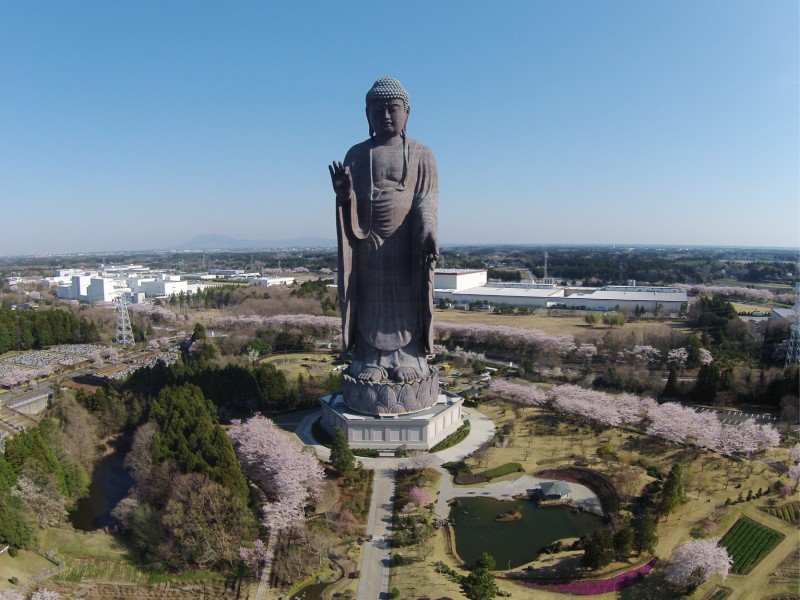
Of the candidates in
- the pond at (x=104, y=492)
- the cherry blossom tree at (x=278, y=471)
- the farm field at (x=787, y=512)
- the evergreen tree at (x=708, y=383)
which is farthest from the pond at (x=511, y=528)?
the evergreen tree at (x=708, y=383)

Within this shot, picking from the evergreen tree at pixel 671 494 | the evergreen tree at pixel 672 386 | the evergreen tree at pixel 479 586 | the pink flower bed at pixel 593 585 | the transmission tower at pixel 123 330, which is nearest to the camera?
the evergreen tree at pixel 479 586

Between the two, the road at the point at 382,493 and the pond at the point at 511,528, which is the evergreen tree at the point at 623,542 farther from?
the road at the point at 382,493

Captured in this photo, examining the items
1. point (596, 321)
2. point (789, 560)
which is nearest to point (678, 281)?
point (596, 321)

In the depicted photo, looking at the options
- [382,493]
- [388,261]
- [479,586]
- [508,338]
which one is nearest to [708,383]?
[508,338]

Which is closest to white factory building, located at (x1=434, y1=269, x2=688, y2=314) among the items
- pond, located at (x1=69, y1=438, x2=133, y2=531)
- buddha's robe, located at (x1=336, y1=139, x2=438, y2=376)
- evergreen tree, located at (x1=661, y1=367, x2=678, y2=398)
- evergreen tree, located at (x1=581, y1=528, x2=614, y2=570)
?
evergreen tree, located at (x1=661, y1=367, x2=678, y2=398)

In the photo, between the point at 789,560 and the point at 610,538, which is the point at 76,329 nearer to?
the point at 610,538

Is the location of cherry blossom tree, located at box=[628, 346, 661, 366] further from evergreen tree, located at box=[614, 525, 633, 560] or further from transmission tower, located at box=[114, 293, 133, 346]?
transmission tower, located at box=[114, 293, 133, 346]
